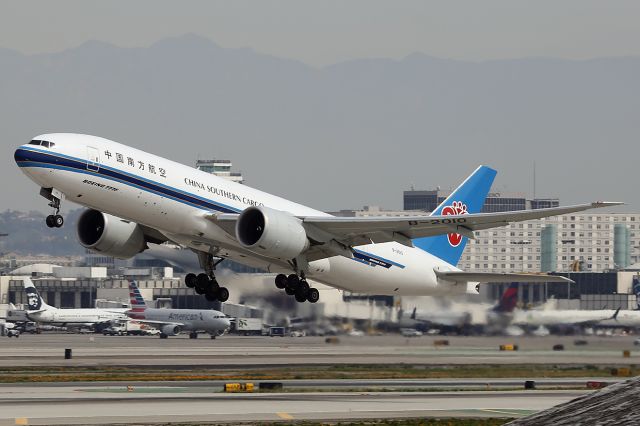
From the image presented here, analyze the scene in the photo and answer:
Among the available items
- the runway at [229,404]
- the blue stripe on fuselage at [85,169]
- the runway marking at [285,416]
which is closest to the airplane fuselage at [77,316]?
the runway at [229,404]

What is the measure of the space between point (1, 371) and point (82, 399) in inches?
775

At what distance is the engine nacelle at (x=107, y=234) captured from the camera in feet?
153

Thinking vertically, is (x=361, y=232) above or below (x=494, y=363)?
above

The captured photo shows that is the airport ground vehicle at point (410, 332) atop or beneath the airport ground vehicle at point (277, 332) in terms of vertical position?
atop

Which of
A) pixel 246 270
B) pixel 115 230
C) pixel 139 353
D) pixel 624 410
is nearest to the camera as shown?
pixel 624 410

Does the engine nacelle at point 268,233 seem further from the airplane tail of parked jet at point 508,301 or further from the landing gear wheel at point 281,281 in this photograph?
the airplane tail of parked jet at point 508,301

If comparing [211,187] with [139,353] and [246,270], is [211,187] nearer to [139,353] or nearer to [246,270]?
[139,353]

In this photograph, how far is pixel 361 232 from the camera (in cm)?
4475

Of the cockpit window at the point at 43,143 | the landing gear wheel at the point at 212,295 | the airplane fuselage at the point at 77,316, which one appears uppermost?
the cockpit window at the point at 43,143

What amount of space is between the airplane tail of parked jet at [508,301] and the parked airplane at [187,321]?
47080 millimetres

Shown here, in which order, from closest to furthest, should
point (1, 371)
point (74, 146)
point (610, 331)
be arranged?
point (74, 146) < point (1, 371) < point (610, 331)

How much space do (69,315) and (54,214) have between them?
3467 inches

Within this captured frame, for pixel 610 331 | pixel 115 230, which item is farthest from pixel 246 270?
pixel 115 230

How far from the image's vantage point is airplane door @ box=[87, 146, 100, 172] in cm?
3919
